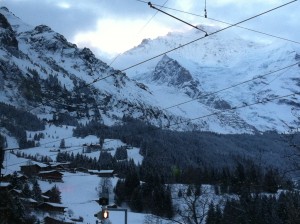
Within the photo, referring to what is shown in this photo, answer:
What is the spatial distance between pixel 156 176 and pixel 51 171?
2618 cm

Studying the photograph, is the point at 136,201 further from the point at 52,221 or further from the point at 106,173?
the point at 106,173

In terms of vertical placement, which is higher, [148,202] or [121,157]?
[121,157]

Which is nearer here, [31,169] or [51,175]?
[31,169]

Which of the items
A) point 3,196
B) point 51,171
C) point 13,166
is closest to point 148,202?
point 51,171

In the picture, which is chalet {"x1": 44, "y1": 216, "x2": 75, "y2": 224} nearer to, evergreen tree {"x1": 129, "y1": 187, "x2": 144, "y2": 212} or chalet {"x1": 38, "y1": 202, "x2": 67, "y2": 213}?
chalet {"x1": 38, "y1": 202, "x2": 67, "y2": 213}

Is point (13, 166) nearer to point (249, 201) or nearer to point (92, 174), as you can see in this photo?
point (92, 174)

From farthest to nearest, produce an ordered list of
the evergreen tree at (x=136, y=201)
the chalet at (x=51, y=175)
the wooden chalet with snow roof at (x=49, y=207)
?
1. the chalet at (x=51, y=175)
2. the evergreen tree at (x=136, y=201)
3. the wooden chalet with snow roof at (x=49, y=207)

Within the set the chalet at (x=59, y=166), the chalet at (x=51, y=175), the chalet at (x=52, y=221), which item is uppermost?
the chalet at (x=59, y=166)

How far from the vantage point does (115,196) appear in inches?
4486

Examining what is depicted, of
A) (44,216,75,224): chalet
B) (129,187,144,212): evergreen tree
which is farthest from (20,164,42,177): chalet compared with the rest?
(44,216,75,224): chalet

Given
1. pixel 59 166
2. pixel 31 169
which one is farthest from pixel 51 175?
pixel 59 166

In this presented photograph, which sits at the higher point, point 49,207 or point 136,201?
point 136,201

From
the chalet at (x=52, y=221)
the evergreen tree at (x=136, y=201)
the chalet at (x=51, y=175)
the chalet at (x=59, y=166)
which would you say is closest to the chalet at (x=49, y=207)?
the chalet at (x=52, y=221)

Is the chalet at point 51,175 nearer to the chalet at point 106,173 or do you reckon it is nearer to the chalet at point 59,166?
the chalet at point 59,166
